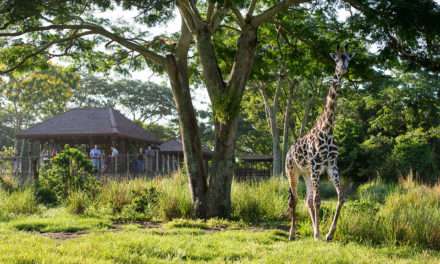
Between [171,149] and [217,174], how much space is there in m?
20.2

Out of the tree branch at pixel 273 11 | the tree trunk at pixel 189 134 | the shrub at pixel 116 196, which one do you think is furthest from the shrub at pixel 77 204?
the tree branch at pixel 273 11

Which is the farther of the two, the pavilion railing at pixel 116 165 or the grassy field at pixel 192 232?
the pavilion railing at pixel 116 165

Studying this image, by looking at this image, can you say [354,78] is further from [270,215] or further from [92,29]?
[92,29]

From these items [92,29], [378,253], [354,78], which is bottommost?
[378,253]

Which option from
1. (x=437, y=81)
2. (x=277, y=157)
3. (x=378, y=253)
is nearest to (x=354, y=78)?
(x=378, y=253)

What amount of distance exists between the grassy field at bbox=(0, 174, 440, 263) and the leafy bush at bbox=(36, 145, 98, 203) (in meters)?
1.02

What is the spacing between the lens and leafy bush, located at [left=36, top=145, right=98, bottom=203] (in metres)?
14.0

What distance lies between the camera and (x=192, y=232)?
895 cm

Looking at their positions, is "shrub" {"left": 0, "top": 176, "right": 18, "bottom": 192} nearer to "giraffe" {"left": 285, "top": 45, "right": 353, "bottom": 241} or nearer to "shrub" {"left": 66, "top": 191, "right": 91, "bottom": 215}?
"shrub" {"left": 66, "top": 191, "right": 91, "bottom": 215}

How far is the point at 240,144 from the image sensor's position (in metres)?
40.1

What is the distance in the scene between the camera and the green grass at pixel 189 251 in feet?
20.4

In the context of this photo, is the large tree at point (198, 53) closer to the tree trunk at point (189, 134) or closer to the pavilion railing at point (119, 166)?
the tree trunk at point (189, 134)

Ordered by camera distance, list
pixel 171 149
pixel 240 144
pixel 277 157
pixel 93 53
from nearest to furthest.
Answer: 1. pixel 93 53
2. pixel 277 157
3. pixel 171 149
4. pixel 240 144

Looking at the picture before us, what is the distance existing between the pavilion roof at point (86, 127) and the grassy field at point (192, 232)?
14856 mm
